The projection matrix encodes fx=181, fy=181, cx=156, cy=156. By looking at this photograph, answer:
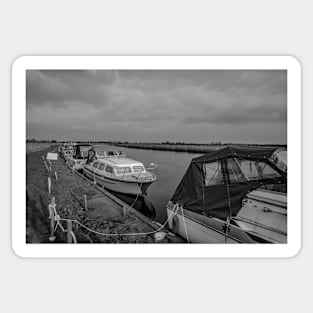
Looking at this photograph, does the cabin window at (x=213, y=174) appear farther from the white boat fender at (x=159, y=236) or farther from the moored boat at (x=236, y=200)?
the white boat fender at (x=159, y=236)

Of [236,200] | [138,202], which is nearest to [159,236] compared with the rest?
[236,200]

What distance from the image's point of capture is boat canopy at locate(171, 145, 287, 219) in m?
1.63

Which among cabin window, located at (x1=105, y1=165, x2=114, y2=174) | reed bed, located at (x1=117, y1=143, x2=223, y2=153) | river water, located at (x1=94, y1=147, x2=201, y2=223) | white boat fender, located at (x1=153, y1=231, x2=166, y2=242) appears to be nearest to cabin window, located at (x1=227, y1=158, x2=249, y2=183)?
reed bed, located at (x1=117, y1=143, x2=223, y2=153)

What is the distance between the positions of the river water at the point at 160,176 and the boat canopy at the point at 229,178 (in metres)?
0.27

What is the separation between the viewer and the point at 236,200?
1.69 m

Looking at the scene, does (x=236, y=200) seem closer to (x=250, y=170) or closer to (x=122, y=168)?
(x=250, y=170)

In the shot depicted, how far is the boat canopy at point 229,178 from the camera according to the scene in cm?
163

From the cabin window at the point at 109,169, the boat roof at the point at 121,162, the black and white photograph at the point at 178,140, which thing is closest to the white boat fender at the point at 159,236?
the black and white photograph at the point at 178,140

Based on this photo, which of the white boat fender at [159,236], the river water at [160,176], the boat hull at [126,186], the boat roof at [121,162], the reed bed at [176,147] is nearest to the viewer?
the white boat fender at [159,236]

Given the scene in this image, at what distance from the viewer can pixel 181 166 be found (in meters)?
2.48

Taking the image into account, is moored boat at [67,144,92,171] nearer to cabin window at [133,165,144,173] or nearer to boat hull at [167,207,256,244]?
cabin window at [133,165,144,173]

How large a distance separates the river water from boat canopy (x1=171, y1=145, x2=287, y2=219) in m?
0.27
